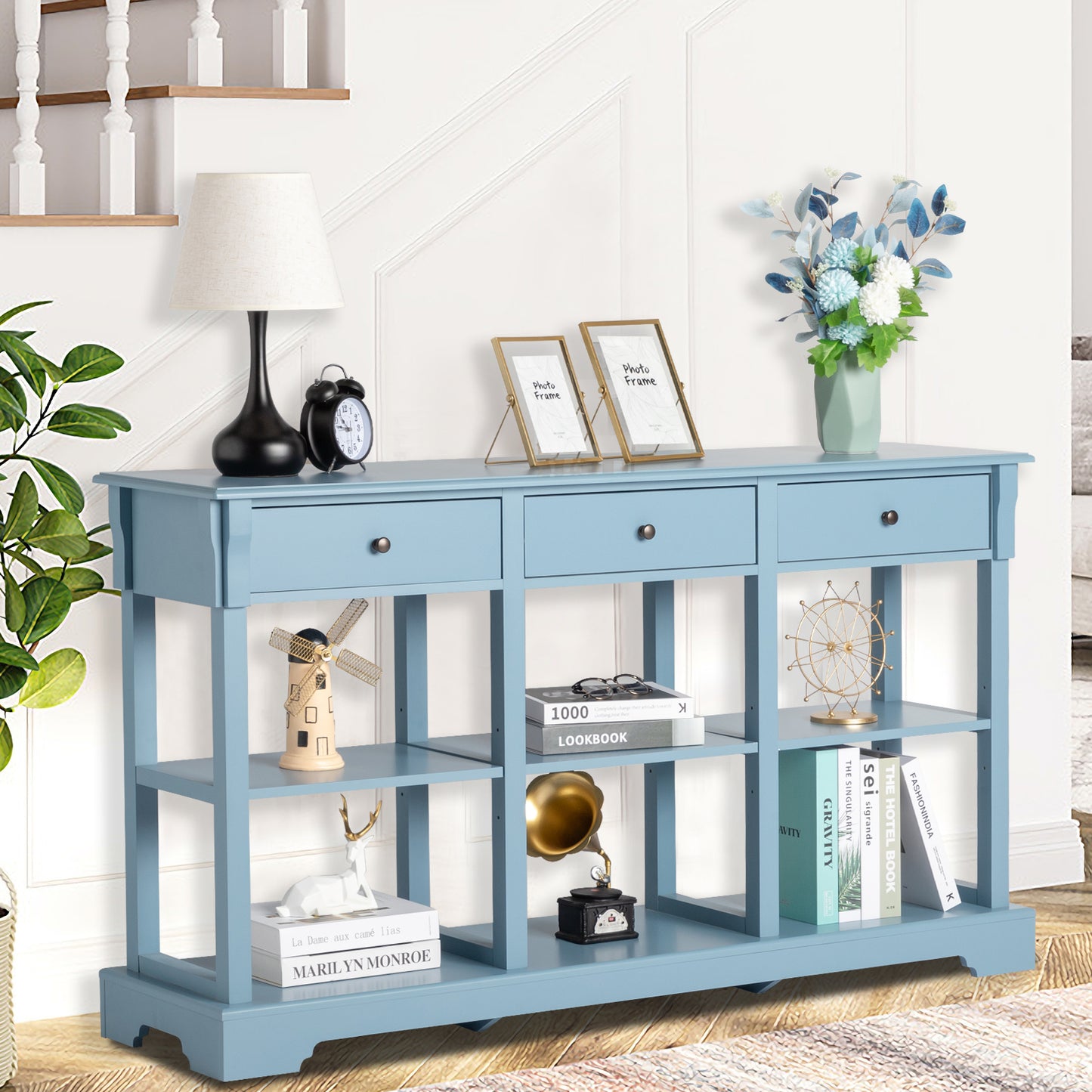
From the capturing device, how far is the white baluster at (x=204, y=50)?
3145 mm

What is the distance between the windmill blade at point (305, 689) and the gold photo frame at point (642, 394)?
61 cm

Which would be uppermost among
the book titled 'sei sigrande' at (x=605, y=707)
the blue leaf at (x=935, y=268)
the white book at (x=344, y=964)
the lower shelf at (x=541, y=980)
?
the blue leaf at (x=935, y=268)

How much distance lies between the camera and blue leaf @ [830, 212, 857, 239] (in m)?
3.40

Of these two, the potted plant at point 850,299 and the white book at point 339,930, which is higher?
the potted plant at point 850,299

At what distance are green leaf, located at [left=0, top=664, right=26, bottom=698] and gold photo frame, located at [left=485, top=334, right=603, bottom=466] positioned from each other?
2.74 ft

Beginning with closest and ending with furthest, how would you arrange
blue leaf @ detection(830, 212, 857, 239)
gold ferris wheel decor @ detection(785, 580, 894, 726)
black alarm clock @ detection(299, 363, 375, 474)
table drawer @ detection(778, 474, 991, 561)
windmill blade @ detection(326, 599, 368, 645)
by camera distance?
black alarm clock @ detection(299, 363, 375, 474) < windmill blade @ detection(326, 599, 368, 645) < table drawer @ detection(778, 474, 991, 561) < blue leaf @ detection(830, 212, 857, 239) < gold ferris wheel decor @ detection(785, 580, 894, 726)

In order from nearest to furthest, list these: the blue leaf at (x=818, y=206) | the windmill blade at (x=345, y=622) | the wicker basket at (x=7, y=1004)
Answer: the wicker basket at (x=7, y=1004) < the windmill blade at (x=345, y=622) < the blue leaf at (x=818, y=206)

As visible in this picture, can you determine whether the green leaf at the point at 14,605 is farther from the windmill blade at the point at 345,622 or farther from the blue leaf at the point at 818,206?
the blue leaf at the point at 818,206

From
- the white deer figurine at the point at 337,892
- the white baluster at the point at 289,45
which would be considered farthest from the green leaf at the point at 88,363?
the white deer figurine at the point at 337,892

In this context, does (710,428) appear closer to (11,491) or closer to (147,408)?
(147,408)

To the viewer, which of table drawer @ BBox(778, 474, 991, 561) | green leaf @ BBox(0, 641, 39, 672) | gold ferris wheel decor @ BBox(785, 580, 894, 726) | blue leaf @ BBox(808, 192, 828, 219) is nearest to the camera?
green leaf @ BBox(0, 641, 39, 672)

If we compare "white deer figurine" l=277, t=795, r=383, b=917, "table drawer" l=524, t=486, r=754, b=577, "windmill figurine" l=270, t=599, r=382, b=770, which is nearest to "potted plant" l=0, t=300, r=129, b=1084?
"windmill figurine" l=270, t=599, r=382, b=770

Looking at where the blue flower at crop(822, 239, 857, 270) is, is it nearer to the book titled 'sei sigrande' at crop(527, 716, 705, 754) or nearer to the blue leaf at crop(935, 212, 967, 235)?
the blue leaf at crop(935, 212, 967, 235)

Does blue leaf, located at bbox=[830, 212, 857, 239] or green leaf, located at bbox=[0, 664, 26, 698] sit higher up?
blue leaf, located at bbox=[830, 212, 857, 239]
